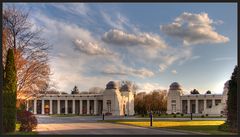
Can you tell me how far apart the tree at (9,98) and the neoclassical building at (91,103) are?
68001mm

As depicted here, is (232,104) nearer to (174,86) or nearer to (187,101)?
(174,86)

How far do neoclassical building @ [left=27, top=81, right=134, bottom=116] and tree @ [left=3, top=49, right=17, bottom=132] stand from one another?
68.0 metres

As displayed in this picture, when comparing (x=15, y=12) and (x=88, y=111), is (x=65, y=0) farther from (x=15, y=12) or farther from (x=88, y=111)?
(x=88, y=111)

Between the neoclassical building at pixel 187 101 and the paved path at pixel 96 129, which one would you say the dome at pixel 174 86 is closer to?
the neoclassical building at pixel 187 101

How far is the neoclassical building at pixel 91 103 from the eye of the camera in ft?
322

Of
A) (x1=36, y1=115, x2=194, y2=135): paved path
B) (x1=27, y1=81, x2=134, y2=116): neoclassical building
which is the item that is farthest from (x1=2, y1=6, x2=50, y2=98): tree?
(x1=27, y1=81, x2=134, y2=116): neoclassical building

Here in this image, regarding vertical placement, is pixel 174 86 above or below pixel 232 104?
above

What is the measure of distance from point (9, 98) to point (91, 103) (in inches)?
3844

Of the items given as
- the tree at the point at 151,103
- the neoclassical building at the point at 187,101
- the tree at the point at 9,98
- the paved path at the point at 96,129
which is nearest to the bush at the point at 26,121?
the paved path at the point at 96,129

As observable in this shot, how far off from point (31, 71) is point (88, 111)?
86.2 meters

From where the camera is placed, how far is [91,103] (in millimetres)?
123812

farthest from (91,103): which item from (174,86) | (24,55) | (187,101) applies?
(24,55)

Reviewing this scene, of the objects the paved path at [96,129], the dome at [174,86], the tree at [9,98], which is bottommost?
the paved path at [96,129]

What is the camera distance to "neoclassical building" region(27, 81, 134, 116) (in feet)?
322
